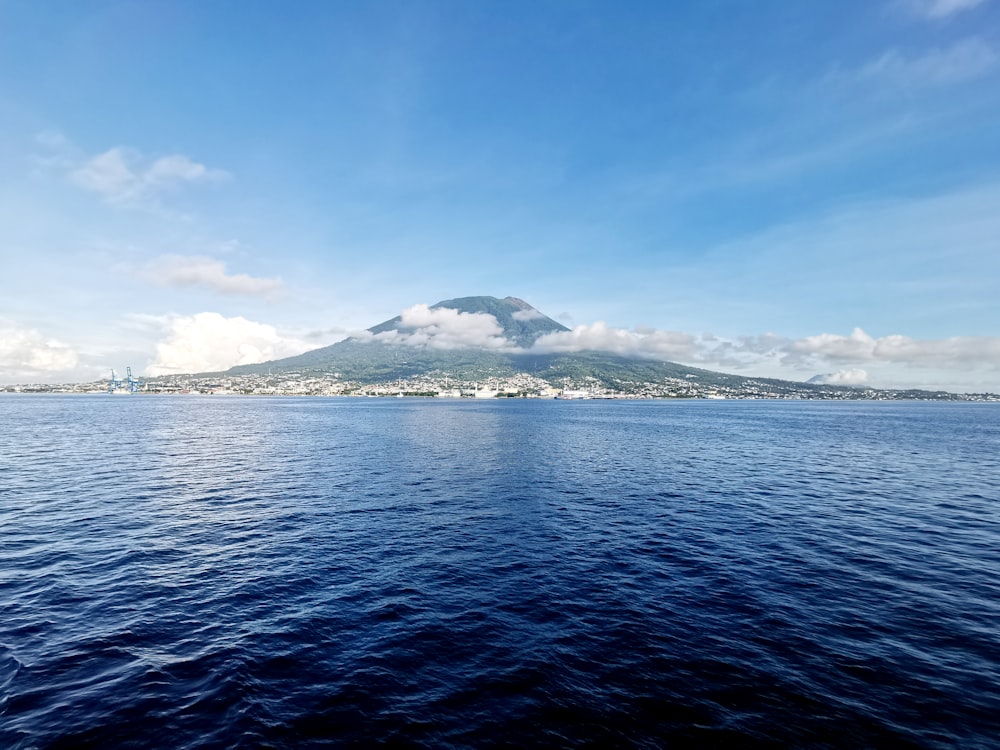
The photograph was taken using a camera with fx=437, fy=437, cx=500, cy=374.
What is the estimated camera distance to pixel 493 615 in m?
24.0

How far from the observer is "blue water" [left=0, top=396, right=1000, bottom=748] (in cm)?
1650

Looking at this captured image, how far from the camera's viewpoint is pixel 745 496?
5144cm

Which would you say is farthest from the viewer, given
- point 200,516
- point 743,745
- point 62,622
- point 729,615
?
point 200,516

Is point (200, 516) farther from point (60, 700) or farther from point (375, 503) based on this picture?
point (60, 700)

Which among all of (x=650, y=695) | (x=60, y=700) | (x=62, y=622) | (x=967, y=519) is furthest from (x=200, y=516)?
(x=967, y=519)

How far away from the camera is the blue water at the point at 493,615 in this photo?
16.5 metres

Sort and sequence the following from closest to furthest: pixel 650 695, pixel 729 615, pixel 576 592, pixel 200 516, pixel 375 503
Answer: pixel 650 695 < pixel 729 615 < pixel 576 592 < pixel 200 516 < pixel 375 503

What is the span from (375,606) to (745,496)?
44662mm

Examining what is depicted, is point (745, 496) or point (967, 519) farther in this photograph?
point (745, 496)

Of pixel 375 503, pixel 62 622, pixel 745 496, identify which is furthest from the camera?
pixel 745 496

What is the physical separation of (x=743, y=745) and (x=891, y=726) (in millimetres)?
5968

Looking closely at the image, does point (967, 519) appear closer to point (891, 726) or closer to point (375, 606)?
point (891, 726)

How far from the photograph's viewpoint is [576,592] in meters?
26.9

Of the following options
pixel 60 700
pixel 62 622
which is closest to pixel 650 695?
pixel 60 700
